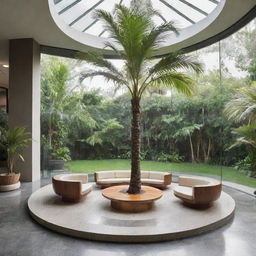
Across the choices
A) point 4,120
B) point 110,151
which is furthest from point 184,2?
point 4,120

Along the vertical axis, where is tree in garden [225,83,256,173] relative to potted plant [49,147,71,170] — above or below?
above

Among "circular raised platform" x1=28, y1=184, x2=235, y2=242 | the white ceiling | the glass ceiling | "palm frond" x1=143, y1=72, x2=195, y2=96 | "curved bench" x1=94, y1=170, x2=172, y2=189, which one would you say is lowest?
"circular raised platform" x1=28, y1=184, x2=235, y2=242

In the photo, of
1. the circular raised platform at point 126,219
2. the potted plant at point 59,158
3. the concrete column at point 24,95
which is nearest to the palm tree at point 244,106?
the circular raised platform at point 126,219

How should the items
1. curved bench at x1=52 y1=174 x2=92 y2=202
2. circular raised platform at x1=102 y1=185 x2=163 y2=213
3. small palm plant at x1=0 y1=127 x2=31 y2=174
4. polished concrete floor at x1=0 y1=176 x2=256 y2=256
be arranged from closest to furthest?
polished concrete floor at x1=0 y1=176 x2=256 y2=256 < circular raised platform at x1=102 y1=185 x2=163 y2=213 < curved bench at x1=52 y1=174 x2=92 y2=202 < small palm plant at x1=0 y1=127 x2=31 y2=174

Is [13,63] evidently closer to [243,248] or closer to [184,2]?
[184,2]

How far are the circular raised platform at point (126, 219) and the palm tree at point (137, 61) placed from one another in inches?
34.5

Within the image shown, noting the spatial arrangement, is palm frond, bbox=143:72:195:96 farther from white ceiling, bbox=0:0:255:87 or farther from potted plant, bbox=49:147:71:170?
potted plant, bbox=49:147:71:170

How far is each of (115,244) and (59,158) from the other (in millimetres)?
5386

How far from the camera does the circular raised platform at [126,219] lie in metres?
3.67

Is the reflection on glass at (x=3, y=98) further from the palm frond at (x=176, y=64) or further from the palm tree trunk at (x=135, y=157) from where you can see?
the palm frond at (x=176, y=64)

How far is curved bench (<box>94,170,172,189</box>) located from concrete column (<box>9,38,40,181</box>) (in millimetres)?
2424

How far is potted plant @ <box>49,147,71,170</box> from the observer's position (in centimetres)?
825

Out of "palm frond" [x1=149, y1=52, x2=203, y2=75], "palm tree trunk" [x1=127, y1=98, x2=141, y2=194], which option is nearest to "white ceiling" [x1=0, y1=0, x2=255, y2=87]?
"palm frond" [x1=149, y1=52, x2=203, y2=75]

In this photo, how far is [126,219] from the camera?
4363mm
